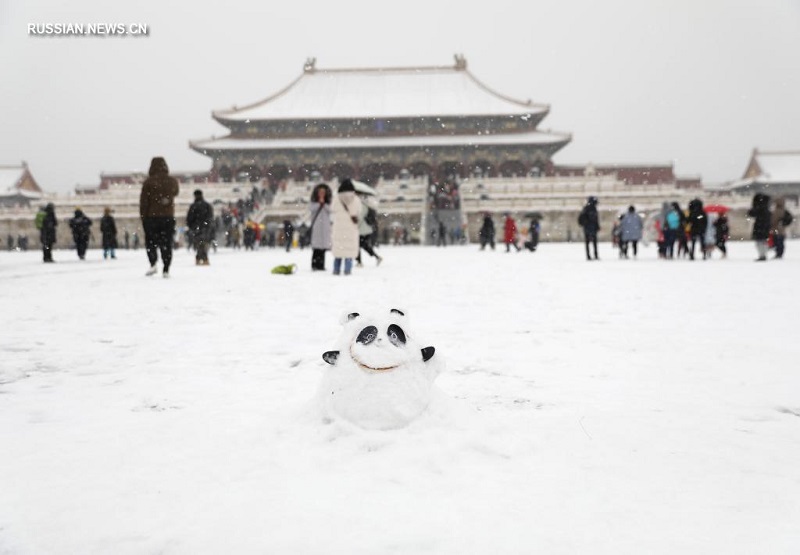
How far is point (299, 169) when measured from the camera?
1310 inches

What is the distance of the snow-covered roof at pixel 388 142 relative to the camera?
1254 inches

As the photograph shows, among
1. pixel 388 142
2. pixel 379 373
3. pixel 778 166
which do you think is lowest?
pixel 379 373

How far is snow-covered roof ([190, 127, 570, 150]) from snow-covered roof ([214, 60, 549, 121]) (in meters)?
1.19

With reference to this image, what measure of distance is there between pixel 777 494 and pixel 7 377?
10.5 feet

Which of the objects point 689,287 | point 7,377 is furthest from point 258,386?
point 689,287

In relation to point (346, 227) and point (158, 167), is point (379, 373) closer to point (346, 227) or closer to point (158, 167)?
point (346, 227)

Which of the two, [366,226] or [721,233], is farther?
[721,233]

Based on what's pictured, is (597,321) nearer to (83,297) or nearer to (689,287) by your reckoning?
(689,287)

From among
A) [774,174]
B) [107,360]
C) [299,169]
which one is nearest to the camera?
[107,360]

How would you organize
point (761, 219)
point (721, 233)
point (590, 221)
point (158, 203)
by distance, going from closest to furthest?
point (158, 203) → point (761, 219) → point (590, 221) → point (721, 233)

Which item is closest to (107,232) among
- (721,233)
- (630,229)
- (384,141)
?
(630,229)

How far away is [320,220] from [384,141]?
24540mm

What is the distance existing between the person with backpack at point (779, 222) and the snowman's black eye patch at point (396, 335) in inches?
474

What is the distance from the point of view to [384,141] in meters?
32.7
